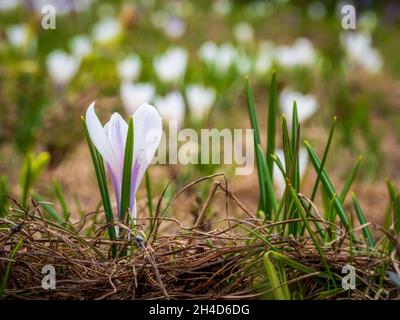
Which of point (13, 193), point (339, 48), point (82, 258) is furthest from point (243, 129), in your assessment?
point (339, 48)

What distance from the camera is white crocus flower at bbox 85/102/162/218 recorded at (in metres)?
1.03

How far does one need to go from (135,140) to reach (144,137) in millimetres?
16

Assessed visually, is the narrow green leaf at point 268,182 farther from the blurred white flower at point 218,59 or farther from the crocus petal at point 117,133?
the blurred white flower at point 218,59

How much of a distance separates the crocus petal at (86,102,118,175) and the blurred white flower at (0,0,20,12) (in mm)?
4816

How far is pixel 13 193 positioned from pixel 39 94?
957 millimetres

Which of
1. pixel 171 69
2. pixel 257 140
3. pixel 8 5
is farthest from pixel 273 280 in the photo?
pixel 8 5

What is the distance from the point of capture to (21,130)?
252 centimetres

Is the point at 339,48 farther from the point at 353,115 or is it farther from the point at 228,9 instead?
the point at 353,115

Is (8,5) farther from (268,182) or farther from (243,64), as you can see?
(268,182)

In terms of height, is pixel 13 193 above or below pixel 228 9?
below

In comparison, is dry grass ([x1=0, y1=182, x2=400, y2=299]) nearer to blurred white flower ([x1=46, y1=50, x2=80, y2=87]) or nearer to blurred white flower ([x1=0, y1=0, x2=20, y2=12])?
blurred white flower ([x1=46, y1=50, x2=80, y2=87])

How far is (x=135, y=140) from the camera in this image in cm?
106

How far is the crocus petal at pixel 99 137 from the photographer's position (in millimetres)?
997
